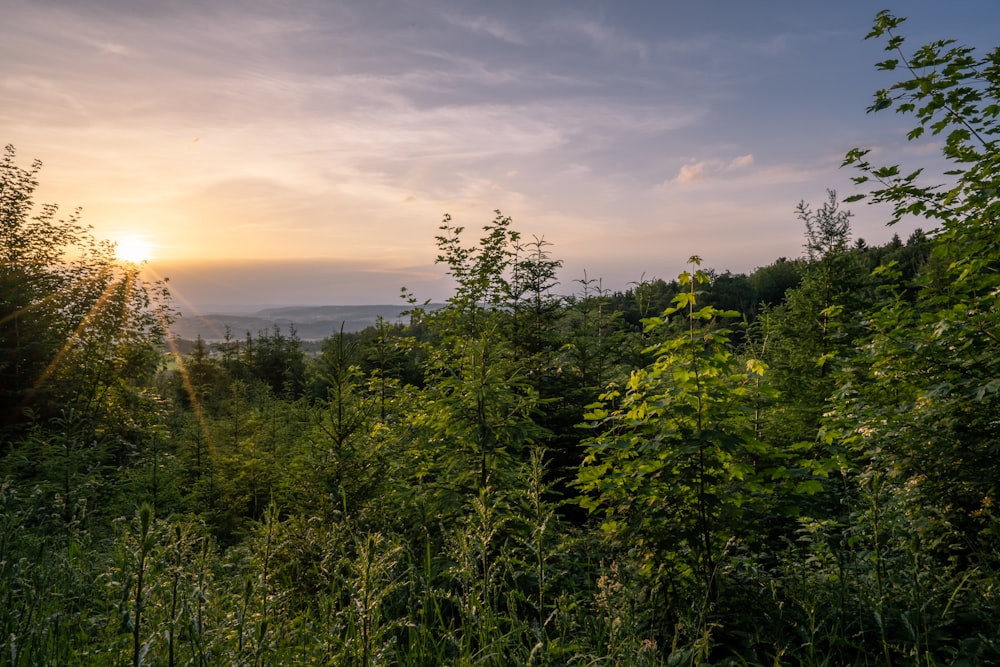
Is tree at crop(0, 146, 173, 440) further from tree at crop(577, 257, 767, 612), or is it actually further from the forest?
tree at crop(577, 257, 767, 612)

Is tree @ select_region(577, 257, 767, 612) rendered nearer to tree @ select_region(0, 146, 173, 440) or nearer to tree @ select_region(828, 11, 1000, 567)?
tree @ select_region(828, 11, 1000, 567)

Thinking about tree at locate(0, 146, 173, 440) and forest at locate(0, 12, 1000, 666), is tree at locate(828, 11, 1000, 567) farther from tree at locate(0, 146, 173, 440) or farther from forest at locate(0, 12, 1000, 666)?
tree at locate(0, 146, 173, 440)

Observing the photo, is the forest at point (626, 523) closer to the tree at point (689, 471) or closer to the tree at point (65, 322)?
the tree at point (689, 471)

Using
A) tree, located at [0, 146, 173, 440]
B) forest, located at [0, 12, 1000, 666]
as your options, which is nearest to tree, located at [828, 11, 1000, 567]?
forest, located at [0, 12, 1000, 666]

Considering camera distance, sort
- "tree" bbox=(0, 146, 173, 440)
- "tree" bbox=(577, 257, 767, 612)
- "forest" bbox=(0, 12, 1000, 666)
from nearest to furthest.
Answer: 1. "forest" bbox=(0, 12, 1000, 666)
2. "tree" bbox=(577, 257, 767, 612)
3. "tree" bbox=(0, 146, 173, 440)

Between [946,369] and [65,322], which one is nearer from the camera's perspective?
[946,369]

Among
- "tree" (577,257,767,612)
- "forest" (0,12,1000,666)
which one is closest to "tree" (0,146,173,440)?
"forest" (0,12,1000,666)

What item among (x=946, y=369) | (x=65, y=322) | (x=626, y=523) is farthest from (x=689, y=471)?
(x=65, y=322)

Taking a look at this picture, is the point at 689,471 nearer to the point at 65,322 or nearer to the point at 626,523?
the point at 626,523

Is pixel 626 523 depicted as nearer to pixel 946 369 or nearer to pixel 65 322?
pixel 946 369

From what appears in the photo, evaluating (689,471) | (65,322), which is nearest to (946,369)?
(689,471)

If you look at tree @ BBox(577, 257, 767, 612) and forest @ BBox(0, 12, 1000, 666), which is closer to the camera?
forest @ BBox(0, 12, 1000, 666)

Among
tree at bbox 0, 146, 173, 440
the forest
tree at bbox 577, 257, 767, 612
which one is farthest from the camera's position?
tree at bbox 0, 146, 173, 440

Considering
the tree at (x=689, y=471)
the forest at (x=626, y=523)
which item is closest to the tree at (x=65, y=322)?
the forest at (x=626, y=523)
